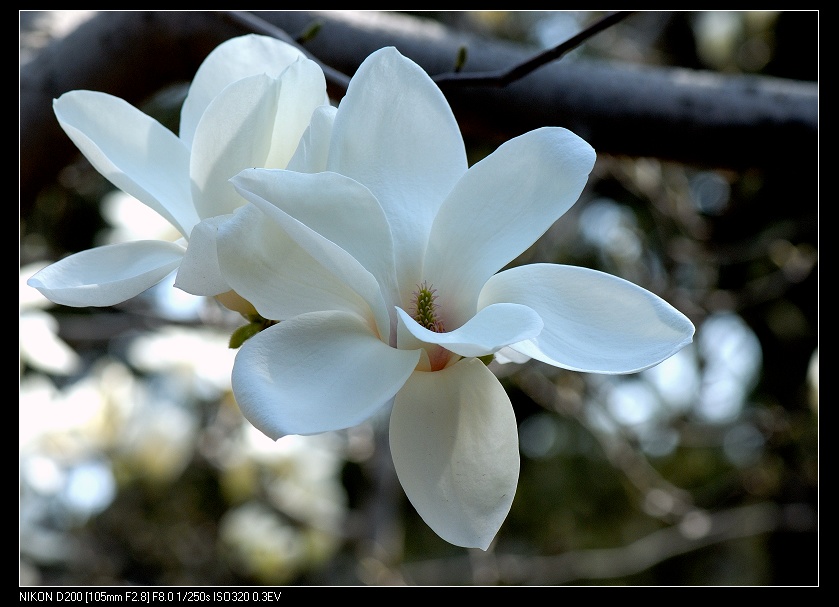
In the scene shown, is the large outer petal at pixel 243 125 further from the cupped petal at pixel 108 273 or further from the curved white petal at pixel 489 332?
the curved white petal at pixel 489 332

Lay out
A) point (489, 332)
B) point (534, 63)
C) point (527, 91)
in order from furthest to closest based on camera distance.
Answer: point (527, 91) → point (534, 63) → point (489, 332)

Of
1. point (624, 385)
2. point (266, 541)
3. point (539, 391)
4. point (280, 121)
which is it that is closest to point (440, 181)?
point (280, 121)

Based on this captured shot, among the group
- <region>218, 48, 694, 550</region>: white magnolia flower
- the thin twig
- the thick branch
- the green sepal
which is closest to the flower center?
<region>218, 48, 694, 550</region>: white magnolia flower

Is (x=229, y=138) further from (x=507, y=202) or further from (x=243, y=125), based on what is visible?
(x=507, y=202)

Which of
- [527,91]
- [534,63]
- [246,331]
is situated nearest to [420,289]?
[246,331]

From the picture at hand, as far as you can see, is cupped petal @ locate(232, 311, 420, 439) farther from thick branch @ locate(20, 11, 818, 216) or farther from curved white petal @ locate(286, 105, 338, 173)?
thick branch @ locate(20, 11, 818, 216)

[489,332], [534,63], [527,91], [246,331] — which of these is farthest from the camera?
[527,91]
